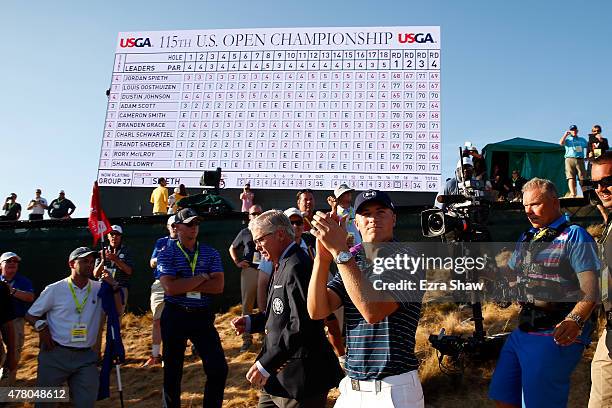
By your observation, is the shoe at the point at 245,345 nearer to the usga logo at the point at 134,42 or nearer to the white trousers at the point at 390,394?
the white trousers at the point at 390,394

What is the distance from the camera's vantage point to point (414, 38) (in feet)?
49.4

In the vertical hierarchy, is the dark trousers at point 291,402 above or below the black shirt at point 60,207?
below

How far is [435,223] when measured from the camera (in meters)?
4.14

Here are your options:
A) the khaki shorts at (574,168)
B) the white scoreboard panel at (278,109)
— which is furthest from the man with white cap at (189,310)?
the khaki shorts at (574,168)

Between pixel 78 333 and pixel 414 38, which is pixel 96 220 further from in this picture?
pixel 414 38

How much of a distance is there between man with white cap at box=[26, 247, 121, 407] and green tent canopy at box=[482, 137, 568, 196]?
41.9ft

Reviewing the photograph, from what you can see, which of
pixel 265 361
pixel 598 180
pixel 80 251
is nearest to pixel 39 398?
pixel 80 251

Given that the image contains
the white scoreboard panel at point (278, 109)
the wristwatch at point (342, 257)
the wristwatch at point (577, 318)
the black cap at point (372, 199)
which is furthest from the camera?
the white scoreboard panel at point (278, 109)

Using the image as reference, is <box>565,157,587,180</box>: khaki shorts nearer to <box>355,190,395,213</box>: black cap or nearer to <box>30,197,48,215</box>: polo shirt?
<box>355,190,395,213</box>: black cap

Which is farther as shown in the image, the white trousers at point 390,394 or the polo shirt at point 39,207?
the polo shirt at point 39,207

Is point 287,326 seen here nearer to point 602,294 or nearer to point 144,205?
point 602,294

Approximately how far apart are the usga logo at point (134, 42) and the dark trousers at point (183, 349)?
539 inches

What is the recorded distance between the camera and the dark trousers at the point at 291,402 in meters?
2.96

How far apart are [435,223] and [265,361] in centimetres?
192
